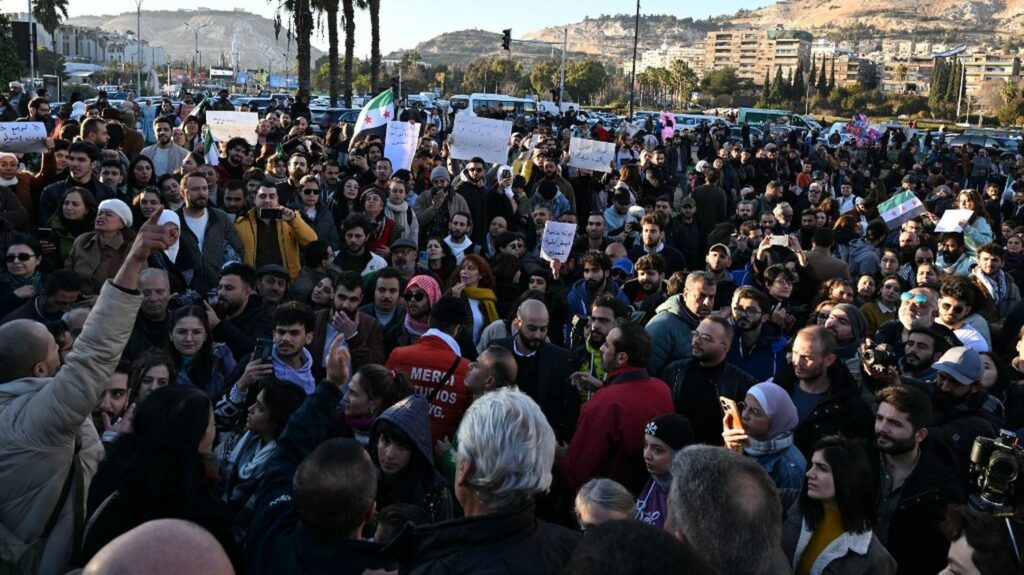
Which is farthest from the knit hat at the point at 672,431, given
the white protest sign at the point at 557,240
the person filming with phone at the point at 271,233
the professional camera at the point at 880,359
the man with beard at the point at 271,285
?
the person filming with phone at the point at 271,233

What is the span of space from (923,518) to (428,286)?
343 centimetres

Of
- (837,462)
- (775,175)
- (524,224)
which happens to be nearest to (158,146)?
(524,224)

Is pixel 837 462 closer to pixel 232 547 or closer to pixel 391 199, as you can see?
pixel 232 547

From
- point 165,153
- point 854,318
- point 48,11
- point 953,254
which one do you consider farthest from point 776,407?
point 48,11

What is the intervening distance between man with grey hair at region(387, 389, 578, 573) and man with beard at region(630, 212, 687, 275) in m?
6.20

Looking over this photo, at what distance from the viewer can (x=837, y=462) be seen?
3643 mm

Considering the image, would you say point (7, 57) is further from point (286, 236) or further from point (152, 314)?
point (152, 314)

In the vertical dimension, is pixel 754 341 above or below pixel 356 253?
below

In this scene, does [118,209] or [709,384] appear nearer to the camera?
[709,384]

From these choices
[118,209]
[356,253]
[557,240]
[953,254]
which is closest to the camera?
[118,209]

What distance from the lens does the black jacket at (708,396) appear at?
5.08 m

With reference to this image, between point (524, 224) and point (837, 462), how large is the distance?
694 centimetres

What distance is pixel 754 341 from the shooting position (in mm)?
6332

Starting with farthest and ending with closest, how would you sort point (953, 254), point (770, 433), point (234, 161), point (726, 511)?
point (234, 161), point (953, 254), point (770, 433), point (726, 511)
